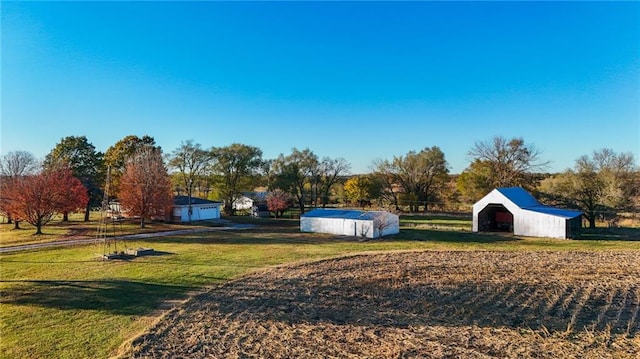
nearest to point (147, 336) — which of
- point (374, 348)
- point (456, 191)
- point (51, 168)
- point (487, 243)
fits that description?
point (374, 348)

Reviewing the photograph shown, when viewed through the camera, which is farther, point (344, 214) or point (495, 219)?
point (495, 219)

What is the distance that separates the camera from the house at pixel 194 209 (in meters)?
36.9

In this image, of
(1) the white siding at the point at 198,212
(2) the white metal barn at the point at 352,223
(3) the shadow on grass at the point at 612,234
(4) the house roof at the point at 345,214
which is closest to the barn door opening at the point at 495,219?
(3) the shadow on grass at the point at 612,234

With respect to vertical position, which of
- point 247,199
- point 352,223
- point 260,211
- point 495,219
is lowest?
point 352,223

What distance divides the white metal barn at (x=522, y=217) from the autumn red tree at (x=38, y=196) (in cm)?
3075

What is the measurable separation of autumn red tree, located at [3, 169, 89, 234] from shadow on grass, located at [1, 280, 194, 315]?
15.2 metres

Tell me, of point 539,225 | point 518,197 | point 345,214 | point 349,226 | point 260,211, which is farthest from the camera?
point 260,211

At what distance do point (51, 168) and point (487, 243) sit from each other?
107 ft

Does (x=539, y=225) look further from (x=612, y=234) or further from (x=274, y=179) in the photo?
(x=274, y=179)

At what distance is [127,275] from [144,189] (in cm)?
1890

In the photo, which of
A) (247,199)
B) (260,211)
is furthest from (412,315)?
(247,199)

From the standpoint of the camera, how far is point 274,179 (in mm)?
48500

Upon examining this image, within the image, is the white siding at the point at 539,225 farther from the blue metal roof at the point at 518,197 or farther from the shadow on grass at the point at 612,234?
the shadow on grass at the point at 612,234

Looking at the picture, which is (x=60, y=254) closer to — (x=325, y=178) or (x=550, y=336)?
(x=550, y=336)
